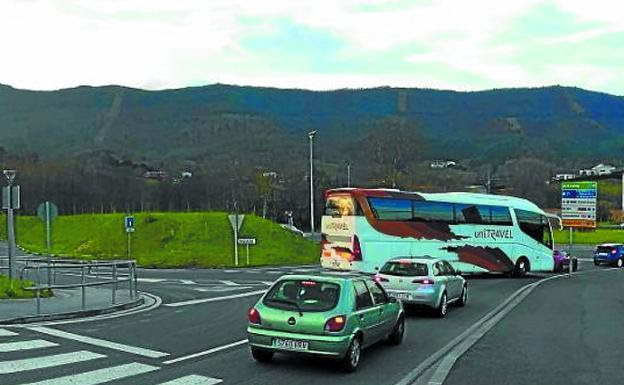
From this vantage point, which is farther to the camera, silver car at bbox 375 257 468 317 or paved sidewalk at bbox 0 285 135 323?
silver car at bbox 375 257 468 317

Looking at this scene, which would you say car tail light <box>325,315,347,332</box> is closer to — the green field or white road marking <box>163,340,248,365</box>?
white road marking <box>163,340,248,365</box>

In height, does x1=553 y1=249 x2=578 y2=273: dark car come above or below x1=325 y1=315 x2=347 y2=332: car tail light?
below

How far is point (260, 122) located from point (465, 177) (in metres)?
39.5

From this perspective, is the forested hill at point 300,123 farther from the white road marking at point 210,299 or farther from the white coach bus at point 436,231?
the white road marking at point 210,299

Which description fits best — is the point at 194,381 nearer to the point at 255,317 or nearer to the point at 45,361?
the point at 255,317

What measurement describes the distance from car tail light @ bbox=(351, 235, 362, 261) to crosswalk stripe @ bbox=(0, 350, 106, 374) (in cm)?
1808

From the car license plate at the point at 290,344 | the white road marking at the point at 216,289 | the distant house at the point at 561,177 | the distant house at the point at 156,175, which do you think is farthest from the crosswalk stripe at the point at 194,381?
the distant house at the point at 561,177

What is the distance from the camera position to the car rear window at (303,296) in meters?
11.2

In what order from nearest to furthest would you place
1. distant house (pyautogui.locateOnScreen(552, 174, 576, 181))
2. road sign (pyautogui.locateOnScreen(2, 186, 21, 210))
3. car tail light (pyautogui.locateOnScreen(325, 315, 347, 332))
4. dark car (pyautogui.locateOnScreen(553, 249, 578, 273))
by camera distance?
car tail light (pyautogui.locateOnScreen(325, 315, 347, 332)) → road sign (pyautogui.locateOnScreen(2, 186, 21, 210)) → dark car (pyautogui.locateOnScreen(553, 249, 578, 273)) → distant house (pyautogui.locateOnScreen(552, 174, 576, 181))

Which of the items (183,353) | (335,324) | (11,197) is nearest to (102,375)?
(183,353)

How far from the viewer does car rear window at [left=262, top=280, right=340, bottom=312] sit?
11.2 meters

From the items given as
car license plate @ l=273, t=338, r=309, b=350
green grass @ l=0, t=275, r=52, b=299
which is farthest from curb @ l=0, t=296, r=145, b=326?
car license plate @ l=273, t=338, r=309, b=350

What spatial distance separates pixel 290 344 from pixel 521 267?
94.4 feet

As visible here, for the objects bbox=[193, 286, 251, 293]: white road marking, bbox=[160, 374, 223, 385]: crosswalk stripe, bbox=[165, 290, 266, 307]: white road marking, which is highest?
bbox=[160, 374, 223, 385]: crosswalk stripe
